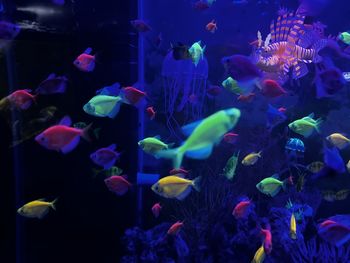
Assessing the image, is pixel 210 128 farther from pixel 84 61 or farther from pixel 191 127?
pixel 84 61

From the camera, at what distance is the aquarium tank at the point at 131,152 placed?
434 centimetres

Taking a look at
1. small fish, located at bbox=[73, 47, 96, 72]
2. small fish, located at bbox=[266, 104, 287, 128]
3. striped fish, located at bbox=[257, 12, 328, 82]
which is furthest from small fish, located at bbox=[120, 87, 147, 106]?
small fish, located at bbox=[266, 104, 287, 128]

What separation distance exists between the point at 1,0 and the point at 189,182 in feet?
11.1

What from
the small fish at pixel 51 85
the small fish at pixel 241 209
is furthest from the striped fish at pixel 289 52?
the small fish at pixel 51 85

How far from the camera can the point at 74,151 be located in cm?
520

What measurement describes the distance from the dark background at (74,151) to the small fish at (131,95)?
0.95m

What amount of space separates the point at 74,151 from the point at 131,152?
956 millimetres

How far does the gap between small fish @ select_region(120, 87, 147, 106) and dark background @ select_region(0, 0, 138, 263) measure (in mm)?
953

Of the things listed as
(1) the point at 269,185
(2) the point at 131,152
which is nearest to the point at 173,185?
(1) the point at 269,185

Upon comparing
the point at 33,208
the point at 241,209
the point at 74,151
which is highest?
the point at 74,151

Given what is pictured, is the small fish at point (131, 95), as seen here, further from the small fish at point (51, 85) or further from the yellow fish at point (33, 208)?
the yellow fish at point (33, 208)

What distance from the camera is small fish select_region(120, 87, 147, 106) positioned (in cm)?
440

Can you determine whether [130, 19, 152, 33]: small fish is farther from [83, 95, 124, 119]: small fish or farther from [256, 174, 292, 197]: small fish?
[256, 174, 292, 197]: small fish

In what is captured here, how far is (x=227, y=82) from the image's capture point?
199 inches
